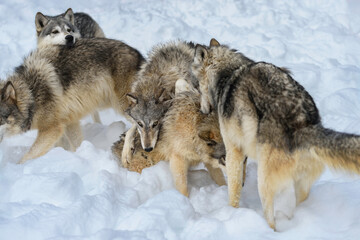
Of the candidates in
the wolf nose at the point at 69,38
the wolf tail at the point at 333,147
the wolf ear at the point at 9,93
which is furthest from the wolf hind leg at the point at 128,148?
the wolf tail at the point at 333,147

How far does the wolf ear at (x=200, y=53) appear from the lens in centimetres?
474

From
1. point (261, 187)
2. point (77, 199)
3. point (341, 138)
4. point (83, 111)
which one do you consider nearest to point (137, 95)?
point (83, 111)

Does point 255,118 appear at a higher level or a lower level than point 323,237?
Result: higher

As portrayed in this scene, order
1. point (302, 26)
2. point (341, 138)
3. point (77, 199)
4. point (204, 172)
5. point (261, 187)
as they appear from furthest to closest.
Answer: point (302, 26) → point (204, 172) → point (77, 199) → point (261, 187) → point (341, 138)

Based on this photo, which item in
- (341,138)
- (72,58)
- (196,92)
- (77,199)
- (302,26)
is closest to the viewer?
(341,138)

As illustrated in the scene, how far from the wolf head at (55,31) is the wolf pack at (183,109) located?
0.06ft

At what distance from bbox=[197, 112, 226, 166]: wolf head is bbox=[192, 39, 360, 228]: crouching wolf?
1.22 ft

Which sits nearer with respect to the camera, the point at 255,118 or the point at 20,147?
the point at 255,118

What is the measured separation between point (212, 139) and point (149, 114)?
88cm

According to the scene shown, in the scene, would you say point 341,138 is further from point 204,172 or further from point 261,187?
point 204,172

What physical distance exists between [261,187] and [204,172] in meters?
1.73

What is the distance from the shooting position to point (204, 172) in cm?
545

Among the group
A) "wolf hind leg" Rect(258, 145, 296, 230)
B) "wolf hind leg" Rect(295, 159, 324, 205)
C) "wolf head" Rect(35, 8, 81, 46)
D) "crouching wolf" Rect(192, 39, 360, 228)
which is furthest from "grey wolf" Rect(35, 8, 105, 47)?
"wolf hind leg" Rect(295, 159, 324, 205)

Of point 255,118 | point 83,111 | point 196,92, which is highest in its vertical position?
point 255,118
